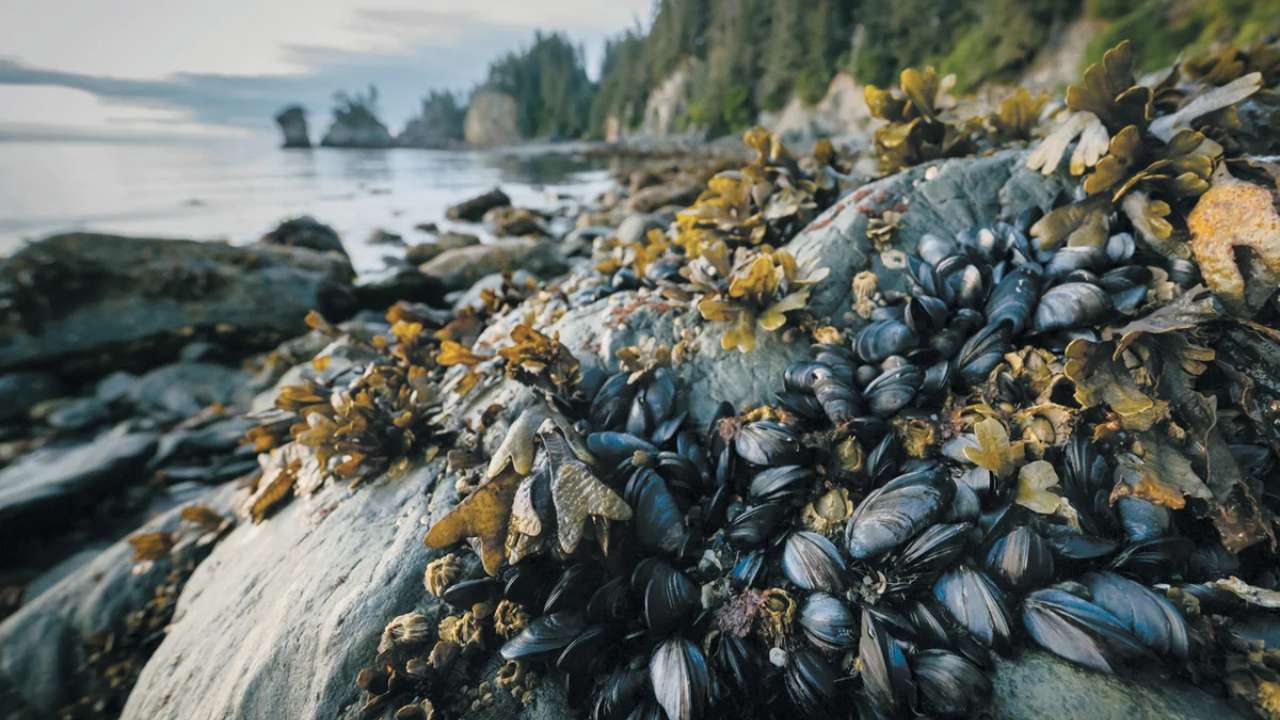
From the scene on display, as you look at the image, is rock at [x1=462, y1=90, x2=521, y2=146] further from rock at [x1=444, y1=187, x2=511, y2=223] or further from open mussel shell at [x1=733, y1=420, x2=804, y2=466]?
open mussel shell at [x1=733, y1=420, x2=804, y2=466]

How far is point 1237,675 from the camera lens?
1442 millimetres

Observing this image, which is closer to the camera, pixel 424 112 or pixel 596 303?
pixel 596 303

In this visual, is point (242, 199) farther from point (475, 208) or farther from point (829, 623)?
point (829, 623)

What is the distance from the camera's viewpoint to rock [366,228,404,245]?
47.3 ft

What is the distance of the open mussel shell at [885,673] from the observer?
1556mm

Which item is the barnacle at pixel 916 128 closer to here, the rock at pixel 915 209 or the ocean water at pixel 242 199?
the rock at pixel 915 209

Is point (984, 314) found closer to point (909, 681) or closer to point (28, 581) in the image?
point (909, 681)

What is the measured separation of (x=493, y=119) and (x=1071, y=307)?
13149 centimetres

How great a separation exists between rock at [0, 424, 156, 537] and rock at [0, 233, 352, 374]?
6.78 ft

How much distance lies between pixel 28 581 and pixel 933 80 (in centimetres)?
812

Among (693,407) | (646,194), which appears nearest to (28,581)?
(693,407)

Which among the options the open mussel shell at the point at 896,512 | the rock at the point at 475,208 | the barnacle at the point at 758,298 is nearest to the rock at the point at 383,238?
the rock at the point at 475,208

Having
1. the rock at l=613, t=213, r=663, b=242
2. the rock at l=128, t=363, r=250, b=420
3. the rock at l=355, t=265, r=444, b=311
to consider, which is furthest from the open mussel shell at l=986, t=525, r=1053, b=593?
the rock at l=355, t=265, r=444, b=311

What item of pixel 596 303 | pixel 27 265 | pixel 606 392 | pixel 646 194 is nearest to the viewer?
pixel 606 392
